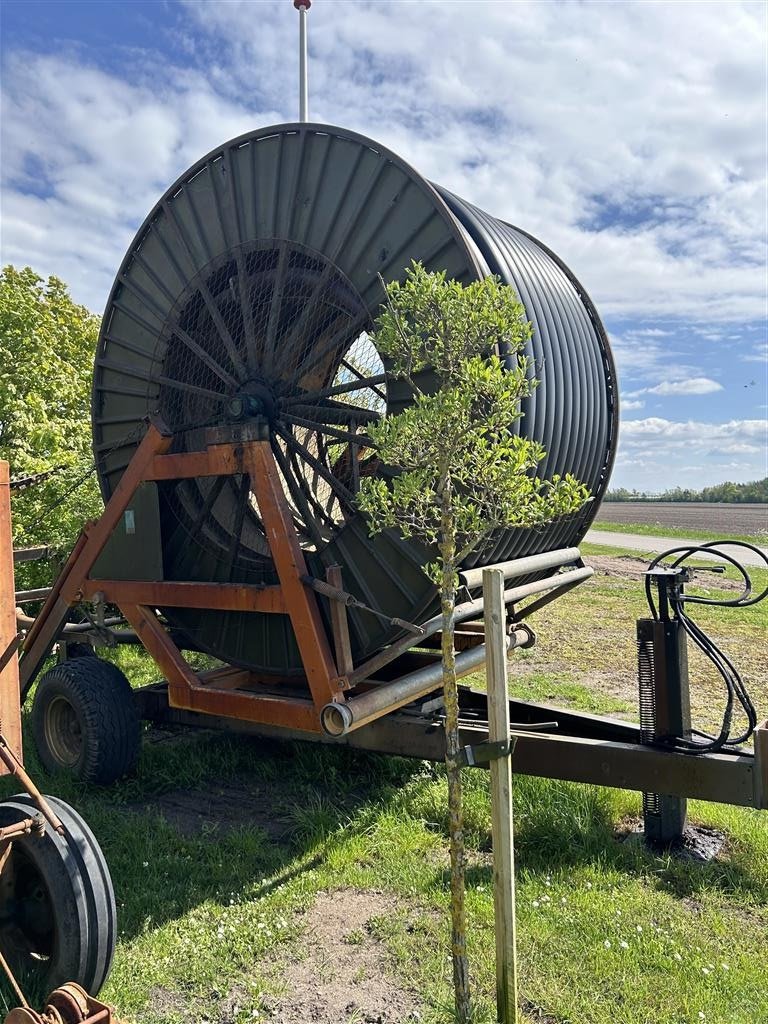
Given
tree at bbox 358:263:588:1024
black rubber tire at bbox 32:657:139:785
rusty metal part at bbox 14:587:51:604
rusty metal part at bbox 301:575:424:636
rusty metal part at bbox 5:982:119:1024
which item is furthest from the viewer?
rusty metal part at bbox 14:587:51:604

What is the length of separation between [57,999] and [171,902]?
57.4 inches

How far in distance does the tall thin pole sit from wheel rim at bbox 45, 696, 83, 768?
6.01 m

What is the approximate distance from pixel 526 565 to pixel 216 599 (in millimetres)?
2105

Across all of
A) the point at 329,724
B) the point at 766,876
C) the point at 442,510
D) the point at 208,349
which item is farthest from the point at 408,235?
the point at 766,876

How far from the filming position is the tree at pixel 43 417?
409 inches

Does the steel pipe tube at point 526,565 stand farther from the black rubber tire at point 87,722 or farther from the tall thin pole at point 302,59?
the tall thin pole at point 302,59

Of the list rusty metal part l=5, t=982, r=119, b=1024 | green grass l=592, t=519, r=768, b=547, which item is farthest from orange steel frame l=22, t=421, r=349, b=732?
green grass l=592, t=519, r=768, b=547

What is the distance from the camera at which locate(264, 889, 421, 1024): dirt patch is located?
3.52 metres

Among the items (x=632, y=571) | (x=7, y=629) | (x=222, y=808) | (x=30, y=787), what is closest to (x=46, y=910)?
(x=30, y=787)

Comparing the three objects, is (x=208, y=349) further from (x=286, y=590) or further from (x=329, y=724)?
(x=329, y=724)

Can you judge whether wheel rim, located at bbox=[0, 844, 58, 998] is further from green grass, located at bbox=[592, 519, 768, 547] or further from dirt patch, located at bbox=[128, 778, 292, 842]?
green grass, located at bbox=[592, 519, 768, 547]

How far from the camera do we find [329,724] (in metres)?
4.78

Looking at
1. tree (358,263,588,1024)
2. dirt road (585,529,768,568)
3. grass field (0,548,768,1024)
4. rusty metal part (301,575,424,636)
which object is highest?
tree (358,263,588,1024)

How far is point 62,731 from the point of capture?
6.35 m
